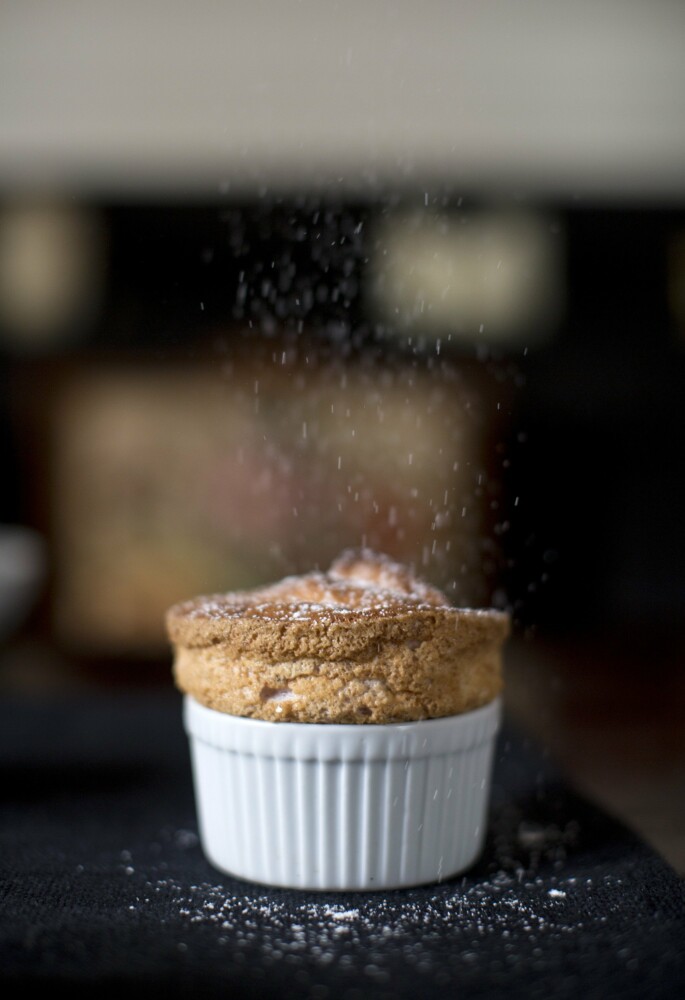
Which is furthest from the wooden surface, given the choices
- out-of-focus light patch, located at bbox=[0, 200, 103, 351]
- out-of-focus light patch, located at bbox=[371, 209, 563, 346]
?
out-of-focus light patch, located at bbox=[0, 200, 103, 351]

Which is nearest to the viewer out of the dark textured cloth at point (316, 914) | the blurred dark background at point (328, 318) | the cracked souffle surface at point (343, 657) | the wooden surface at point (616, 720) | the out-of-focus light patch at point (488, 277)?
the dark textured cloth at point (316, 914)

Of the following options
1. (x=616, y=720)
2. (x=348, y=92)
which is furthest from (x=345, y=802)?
(x=348, y=92)

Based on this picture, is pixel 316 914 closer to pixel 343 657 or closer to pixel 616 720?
pixel 343 657

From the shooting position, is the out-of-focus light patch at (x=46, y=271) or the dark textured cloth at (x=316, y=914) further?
the out-of-focus light patch at (x=46, y=271)

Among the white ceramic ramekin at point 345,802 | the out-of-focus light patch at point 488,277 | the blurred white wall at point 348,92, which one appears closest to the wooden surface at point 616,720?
the white ceramic ramekin at point 345,802

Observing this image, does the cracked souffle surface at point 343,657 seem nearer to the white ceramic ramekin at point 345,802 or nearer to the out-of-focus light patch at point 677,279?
the white ceramic ramekin at point 345,802

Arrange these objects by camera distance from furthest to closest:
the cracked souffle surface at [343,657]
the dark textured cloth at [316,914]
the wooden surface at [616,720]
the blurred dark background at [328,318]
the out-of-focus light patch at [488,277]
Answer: the out-of-focus light patch at [488,277]
the blurred dark background at [328,318]
the wooden surface at [616,720]
the cracked souffle surface at [343,657]
the dark textured cloth at [316,914]
